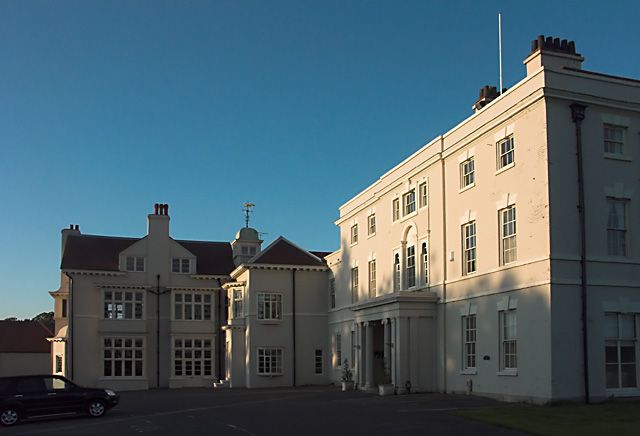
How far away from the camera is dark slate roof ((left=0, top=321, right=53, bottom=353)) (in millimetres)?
73500

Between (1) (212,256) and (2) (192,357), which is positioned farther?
(1) (212,256)

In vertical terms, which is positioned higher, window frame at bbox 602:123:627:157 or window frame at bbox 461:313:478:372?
window frame at bbox 602:123:627:157

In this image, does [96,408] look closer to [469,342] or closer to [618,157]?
[469,342]

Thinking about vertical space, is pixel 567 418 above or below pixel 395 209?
below

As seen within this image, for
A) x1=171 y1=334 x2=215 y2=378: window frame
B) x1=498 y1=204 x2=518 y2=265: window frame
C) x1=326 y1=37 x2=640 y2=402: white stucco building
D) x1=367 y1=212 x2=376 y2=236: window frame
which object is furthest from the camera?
x1=171 y1=334 x2=215 y2=378: window frame

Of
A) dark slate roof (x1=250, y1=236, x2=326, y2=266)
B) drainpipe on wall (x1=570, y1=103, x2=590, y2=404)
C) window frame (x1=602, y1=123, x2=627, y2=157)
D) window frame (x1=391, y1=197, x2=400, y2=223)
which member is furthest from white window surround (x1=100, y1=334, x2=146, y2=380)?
window frame (x1=602, y1=123, x2=627, y2=157)

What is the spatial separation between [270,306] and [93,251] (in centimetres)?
1340

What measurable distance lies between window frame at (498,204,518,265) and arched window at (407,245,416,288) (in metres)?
7.69

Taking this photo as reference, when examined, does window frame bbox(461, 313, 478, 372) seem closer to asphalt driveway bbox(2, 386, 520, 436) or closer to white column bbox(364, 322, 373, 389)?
asphalt driveway bbox(2, 386, 520, 436)

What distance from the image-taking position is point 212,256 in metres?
54.7

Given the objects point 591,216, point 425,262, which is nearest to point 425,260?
point 425,262

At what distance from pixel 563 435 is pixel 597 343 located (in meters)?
8.32

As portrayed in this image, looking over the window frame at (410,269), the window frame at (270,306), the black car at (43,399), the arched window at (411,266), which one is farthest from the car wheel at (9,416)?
the window frame at (270,306)

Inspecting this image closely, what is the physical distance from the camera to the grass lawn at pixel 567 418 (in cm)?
1700
